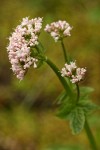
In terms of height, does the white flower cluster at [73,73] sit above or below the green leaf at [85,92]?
below

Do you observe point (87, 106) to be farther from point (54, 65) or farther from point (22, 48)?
point (22, 48)

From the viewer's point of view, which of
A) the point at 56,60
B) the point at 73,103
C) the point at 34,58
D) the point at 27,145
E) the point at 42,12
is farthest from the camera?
the point at 42,12

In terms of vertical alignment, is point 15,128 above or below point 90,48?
below

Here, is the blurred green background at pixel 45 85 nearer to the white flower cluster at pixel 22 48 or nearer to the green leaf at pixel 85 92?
the green leaf at pixel 85 92

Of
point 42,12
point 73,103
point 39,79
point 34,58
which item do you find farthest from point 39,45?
point 42,12

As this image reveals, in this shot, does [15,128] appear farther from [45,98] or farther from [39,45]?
[39,45]

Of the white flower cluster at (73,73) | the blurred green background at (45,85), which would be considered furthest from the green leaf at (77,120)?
the blurred green background at (45,85)
